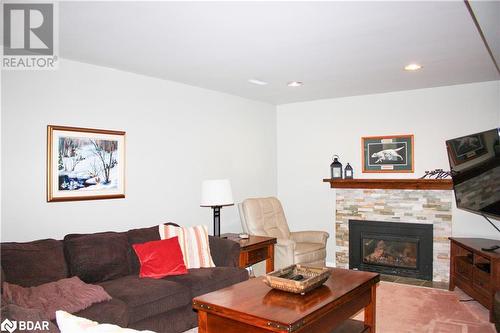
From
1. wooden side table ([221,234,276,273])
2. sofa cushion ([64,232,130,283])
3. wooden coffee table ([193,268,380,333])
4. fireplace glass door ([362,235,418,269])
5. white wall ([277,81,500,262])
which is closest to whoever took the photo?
wooden coffee table ([193,268,380,333])

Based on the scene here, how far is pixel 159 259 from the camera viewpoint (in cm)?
360

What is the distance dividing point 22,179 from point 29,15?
140 centimetres

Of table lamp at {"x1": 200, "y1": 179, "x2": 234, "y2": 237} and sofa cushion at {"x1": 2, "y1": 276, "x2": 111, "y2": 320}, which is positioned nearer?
sofa cushion at {"x1": 2, "y1": 276, "x2": 111, "y2": 320}

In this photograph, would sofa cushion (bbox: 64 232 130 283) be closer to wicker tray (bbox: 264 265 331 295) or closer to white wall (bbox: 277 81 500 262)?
wicker tray (bbox: 264 265 331 295)

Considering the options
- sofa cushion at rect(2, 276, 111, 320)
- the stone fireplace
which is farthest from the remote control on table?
sofa cushion at rect(2, 276, 111, 320)

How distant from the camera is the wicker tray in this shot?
2699mm

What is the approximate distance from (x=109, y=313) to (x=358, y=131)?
4.23 m

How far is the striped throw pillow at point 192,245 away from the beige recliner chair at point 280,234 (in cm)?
121

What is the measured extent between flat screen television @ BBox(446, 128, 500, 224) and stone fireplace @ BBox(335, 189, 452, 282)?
66cm

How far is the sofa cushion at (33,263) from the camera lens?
285 cm

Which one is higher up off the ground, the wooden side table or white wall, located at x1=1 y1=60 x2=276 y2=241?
white wall, located at x1=1 y1=60 x2=276 y2=241

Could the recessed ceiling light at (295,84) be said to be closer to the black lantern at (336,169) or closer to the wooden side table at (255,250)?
the black lantern at (336,169)

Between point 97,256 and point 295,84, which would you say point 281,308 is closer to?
point 97,256

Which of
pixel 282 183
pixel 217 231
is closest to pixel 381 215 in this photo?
pixel 282 183
